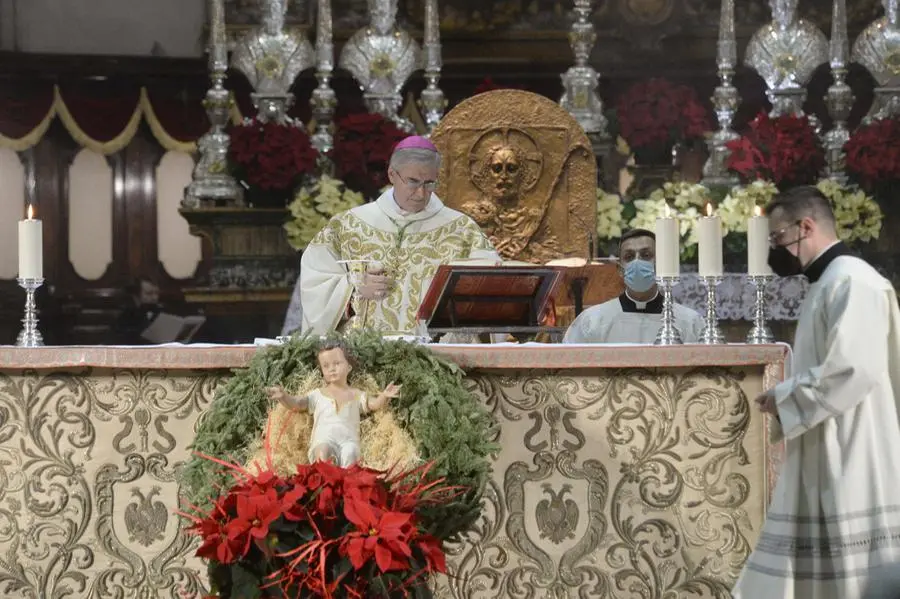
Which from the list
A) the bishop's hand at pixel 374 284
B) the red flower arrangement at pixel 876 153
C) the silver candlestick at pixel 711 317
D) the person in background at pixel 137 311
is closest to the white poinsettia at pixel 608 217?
the red flower arrangement at pixel 876 153

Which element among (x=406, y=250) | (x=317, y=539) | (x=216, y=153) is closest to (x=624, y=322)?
(x=406, y=250)

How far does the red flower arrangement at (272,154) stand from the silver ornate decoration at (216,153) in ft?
0.64

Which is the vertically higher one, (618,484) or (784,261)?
(784,261)

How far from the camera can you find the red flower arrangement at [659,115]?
32.2ft

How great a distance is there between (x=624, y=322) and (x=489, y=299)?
5.24ft

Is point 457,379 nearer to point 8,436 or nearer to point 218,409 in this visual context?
point 218,409

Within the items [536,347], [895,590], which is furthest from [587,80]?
[895,590]

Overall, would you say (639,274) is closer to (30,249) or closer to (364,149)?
(30,249)

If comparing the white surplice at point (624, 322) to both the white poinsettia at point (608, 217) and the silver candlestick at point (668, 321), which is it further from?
the white poinsettia at point (608, 217)

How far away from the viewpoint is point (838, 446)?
514cm

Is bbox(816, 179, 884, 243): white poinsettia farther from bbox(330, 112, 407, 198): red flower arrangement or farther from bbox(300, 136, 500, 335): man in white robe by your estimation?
bbox(300, 136, 500, 335): man in white robe

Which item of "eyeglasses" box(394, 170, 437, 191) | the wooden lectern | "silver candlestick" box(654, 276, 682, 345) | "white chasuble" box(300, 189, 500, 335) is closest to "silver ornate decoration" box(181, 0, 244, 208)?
"white chasuble" box(300, 189, 500, 335)

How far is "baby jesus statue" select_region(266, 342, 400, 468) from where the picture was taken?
5344 mm

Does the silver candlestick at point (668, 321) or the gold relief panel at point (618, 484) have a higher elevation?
the silver candlestick at point (668, 321)
